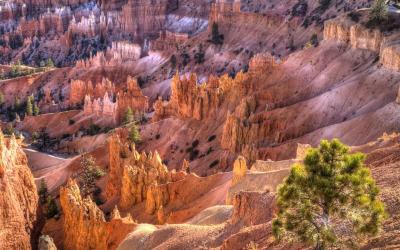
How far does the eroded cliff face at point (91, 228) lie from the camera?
2942cm

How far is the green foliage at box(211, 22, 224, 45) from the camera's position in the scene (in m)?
90.8

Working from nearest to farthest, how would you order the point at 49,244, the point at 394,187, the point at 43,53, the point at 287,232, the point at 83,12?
the point at 287,232 < the point at 394,187 < the point at 49,244 < the point at 43,53 < the point at 83,12

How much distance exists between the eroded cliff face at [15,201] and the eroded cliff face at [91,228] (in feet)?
8.25

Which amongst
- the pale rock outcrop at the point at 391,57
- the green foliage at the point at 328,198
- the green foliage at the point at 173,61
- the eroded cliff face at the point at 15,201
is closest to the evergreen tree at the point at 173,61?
the green foliage at the point at 173,61

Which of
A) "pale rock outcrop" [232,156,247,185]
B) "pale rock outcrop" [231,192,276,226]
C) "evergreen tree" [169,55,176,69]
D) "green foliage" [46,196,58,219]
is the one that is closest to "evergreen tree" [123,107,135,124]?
"evergreen tree" [169,55,176,69]

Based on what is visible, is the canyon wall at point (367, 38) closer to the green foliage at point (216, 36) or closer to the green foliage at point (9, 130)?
the green foliage at point (216, 36)

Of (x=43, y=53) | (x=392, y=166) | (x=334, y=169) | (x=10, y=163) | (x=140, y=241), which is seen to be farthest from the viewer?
(x=43, y=53)

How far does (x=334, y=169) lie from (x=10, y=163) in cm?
2348

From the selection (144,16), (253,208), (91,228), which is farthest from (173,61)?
(253,208)

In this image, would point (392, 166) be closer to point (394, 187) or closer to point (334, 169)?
point (394, 187)

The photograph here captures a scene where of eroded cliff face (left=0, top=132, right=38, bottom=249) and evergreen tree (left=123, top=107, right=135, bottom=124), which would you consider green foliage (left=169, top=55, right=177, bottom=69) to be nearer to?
evergreen tree (left=123, top=107, right=135, bottom=124)

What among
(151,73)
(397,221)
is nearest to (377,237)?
(397,221)

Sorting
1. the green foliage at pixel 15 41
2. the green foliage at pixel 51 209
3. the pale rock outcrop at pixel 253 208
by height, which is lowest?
the green foliage at pixel 15 41

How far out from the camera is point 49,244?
27.0m
